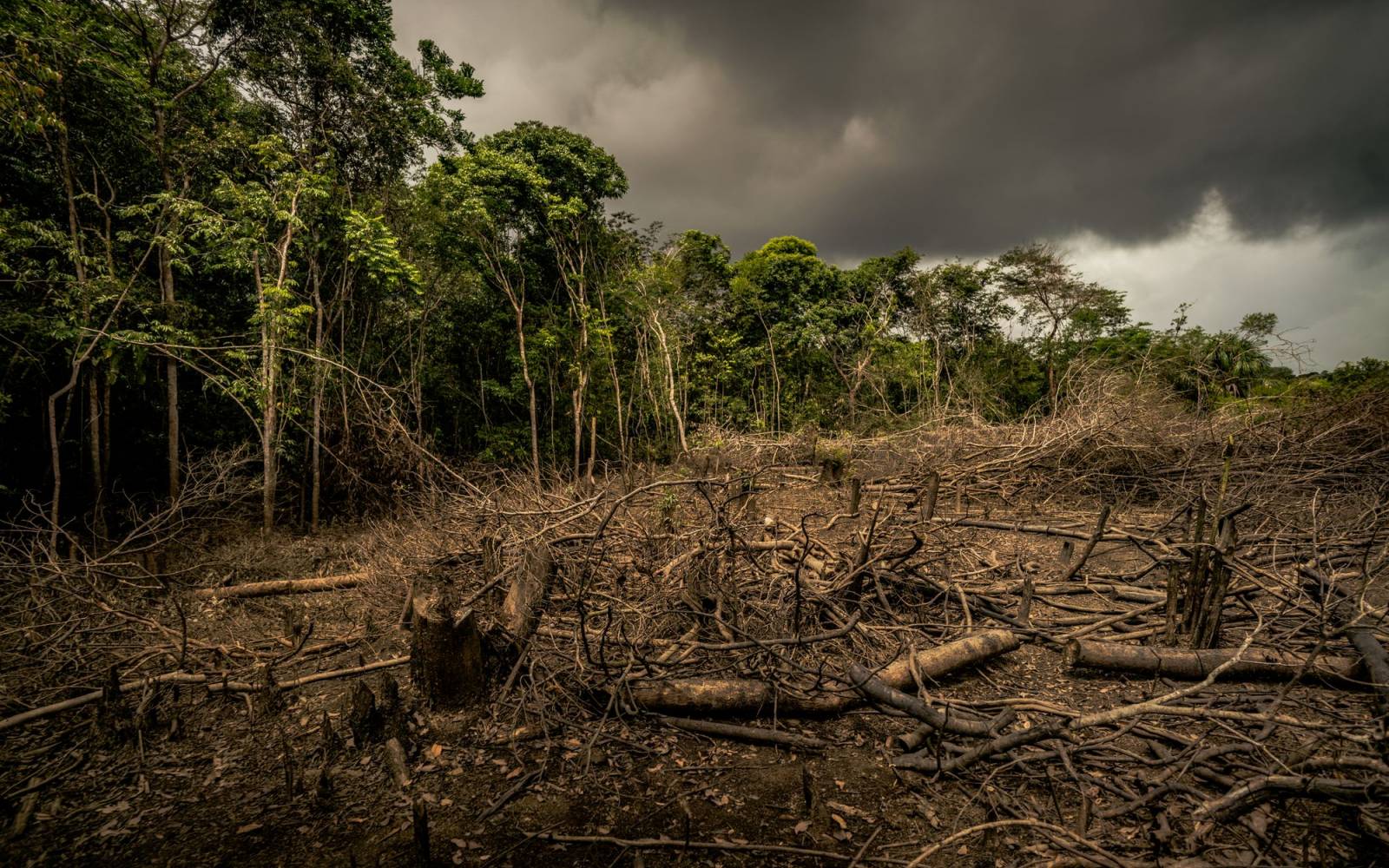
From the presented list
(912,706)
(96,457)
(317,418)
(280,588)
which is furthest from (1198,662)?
(96,457)

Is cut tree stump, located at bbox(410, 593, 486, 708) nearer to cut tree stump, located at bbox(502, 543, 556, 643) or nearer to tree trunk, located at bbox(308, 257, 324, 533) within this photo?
cut tree stump, located at bbox(502, 543, 556, 643)

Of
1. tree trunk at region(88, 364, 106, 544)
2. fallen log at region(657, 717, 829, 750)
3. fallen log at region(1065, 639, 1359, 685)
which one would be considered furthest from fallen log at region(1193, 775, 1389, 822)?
tree trunk at region(88, 364, 106, 544)

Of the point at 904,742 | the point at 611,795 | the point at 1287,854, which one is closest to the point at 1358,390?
the point at 1287,854

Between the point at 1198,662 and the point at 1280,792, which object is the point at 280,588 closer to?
the point at 1280,792

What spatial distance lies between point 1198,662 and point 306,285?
51.1 feet

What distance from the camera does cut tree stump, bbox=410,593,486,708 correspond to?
146 inches

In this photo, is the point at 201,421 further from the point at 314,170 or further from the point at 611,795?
the point at 611,795

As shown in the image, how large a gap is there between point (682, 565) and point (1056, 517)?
21.6 ft

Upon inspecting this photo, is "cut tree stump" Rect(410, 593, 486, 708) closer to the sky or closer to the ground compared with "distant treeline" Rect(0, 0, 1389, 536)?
closer to the ground

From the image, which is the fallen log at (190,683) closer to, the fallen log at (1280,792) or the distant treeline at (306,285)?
the distant treeline at (306,285)

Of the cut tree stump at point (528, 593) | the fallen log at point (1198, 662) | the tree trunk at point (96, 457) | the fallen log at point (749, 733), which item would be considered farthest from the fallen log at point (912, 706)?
the tree trunk at point (96, 457)

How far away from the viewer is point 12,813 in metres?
2.86

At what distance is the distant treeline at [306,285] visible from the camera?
7.78 meters

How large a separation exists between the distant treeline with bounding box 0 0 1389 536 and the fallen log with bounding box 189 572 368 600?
1500 millimetres
